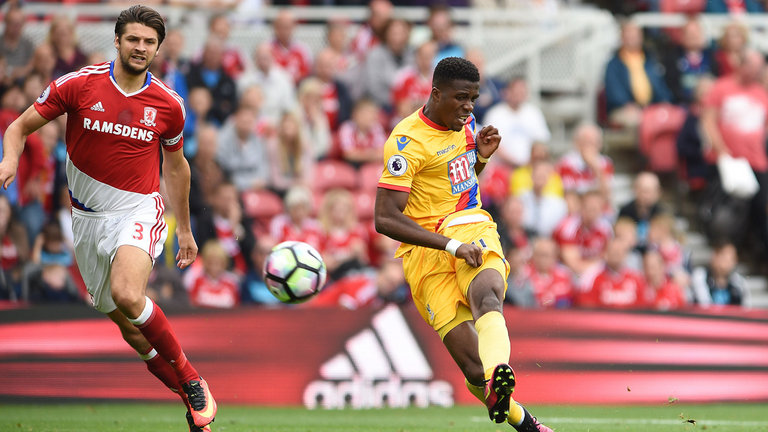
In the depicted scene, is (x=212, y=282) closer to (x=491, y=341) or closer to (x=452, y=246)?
(x=452, y=246)

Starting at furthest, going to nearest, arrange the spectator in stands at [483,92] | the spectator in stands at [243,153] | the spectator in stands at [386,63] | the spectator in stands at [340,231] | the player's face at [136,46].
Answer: the spectator in stands at [386,63], the spectator in stands at [483,92], the spectator in stands at [243,153], the spectator in stands at [340,231], the player's face at [136,46]

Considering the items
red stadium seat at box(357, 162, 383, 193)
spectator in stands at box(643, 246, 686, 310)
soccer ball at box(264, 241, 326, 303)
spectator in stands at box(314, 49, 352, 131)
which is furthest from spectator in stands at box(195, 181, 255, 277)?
spectator in stands at box(643, 246, 686, 310)

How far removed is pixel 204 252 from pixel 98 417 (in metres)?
3.26

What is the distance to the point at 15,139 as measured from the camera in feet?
24.7

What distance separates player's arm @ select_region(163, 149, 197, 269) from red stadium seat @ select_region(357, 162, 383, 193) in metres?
7.21

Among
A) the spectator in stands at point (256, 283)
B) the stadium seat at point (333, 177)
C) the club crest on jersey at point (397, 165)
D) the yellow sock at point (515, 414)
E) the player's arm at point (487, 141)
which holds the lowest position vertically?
the spectator in stands at point (256, 283)

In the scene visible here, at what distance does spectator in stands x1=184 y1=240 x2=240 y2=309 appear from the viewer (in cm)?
1333

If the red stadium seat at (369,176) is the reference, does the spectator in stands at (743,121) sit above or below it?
above

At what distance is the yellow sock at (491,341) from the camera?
6.97 meters

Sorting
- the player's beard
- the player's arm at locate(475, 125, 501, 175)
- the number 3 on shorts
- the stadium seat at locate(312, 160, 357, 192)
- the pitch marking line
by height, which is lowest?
the pitch marking line

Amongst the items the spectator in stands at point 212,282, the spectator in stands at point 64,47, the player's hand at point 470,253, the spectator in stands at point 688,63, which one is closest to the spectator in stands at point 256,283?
the spectator in stands at point 212,282

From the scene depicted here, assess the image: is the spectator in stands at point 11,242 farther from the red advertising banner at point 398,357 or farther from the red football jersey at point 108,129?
the red football jersey at point 108,129

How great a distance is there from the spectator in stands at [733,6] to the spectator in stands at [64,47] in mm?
10315

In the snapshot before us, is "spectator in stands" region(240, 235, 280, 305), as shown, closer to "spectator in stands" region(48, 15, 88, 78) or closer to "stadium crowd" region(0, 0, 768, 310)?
"stadium crowd" region(0, 0, 768, 310)
